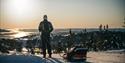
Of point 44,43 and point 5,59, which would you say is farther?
point 44,43

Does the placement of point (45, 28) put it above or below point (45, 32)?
above

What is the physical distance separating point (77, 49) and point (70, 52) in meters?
0.44

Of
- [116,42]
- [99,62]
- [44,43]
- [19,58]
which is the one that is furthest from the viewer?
[116,42]

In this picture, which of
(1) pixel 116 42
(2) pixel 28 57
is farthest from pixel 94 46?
(2) pixel 28 57

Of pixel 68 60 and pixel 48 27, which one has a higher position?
pixel 48 27

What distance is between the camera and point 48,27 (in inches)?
577

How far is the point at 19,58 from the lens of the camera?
11625mm

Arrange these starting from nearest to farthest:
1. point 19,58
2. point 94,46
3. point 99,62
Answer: point 19,58
point 99,62
point 94,46

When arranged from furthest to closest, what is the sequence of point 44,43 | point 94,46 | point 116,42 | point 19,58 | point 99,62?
1. point 116,42
2. point 94,46
3. point 44,43
4. point 99,62
5. point 19,58

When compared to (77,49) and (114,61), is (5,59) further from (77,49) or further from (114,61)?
(114,61)

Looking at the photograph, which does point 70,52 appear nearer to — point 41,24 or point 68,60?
point 68,60

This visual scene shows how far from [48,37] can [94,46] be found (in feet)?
29.0

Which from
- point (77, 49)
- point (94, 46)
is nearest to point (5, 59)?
point (77, 49)

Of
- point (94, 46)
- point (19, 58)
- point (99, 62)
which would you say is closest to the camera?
point (19, 58)
